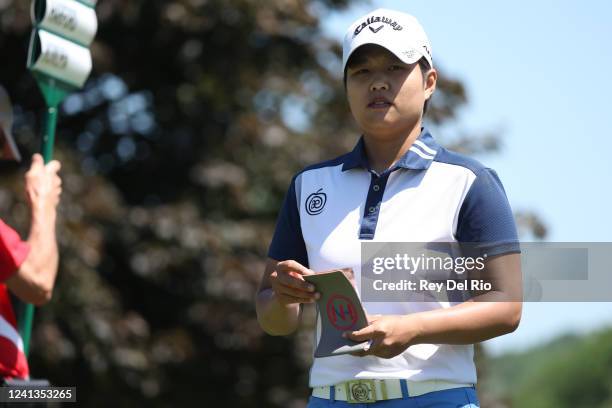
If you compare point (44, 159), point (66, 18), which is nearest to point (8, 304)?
point (44, 159)

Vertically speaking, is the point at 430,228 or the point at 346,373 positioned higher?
the point at 430,228

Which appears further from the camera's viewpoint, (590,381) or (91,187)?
(590,381)

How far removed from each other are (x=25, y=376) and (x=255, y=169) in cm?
794

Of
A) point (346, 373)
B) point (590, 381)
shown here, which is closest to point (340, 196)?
point (346, 373)

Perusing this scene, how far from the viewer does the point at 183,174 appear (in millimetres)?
12828

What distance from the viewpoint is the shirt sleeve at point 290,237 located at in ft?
11.7

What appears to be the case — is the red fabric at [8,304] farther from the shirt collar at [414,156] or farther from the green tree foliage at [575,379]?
the green tree foliage at [575,379]

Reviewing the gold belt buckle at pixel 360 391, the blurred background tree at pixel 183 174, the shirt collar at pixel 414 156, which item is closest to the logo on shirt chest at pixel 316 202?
the shirt collar at pixel 414 156

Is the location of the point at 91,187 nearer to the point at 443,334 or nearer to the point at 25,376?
the point at 25,376

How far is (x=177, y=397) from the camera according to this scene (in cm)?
1268

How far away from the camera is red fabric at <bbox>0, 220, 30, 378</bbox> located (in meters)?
4.44

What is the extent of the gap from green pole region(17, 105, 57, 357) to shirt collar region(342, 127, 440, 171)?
1965 mm

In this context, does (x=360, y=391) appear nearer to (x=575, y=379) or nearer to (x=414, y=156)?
(x=414, y=156)

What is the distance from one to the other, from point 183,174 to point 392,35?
9.63 meters
